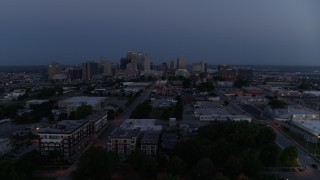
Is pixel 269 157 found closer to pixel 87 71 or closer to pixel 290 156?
pixel 290 156

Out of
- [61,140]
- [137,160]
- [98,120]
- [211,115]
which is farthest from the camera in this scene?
[211,115]

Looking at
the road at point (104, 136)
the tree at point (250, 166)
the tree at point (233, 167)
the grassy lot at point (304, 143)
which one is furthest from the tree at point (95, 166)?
the grassy lot at point (304, 143)

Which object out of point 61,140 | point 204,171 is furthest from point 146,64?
point 204,171

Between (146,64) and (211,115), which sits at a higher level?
(146,64)

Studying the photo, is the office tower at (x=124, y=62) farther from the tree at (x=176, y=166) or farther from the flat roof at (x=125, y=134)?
the tree at (x=176, y=166)

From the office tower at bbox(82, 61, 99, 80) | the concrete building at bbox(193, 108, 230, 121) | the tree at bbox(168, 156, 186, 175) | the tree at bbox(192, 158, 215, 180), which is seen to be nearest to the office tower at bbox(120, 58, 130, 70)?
the office tower at bbox(82, 61, 99, 80)

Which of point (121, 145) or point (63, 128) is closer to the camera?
point (121, 145)
